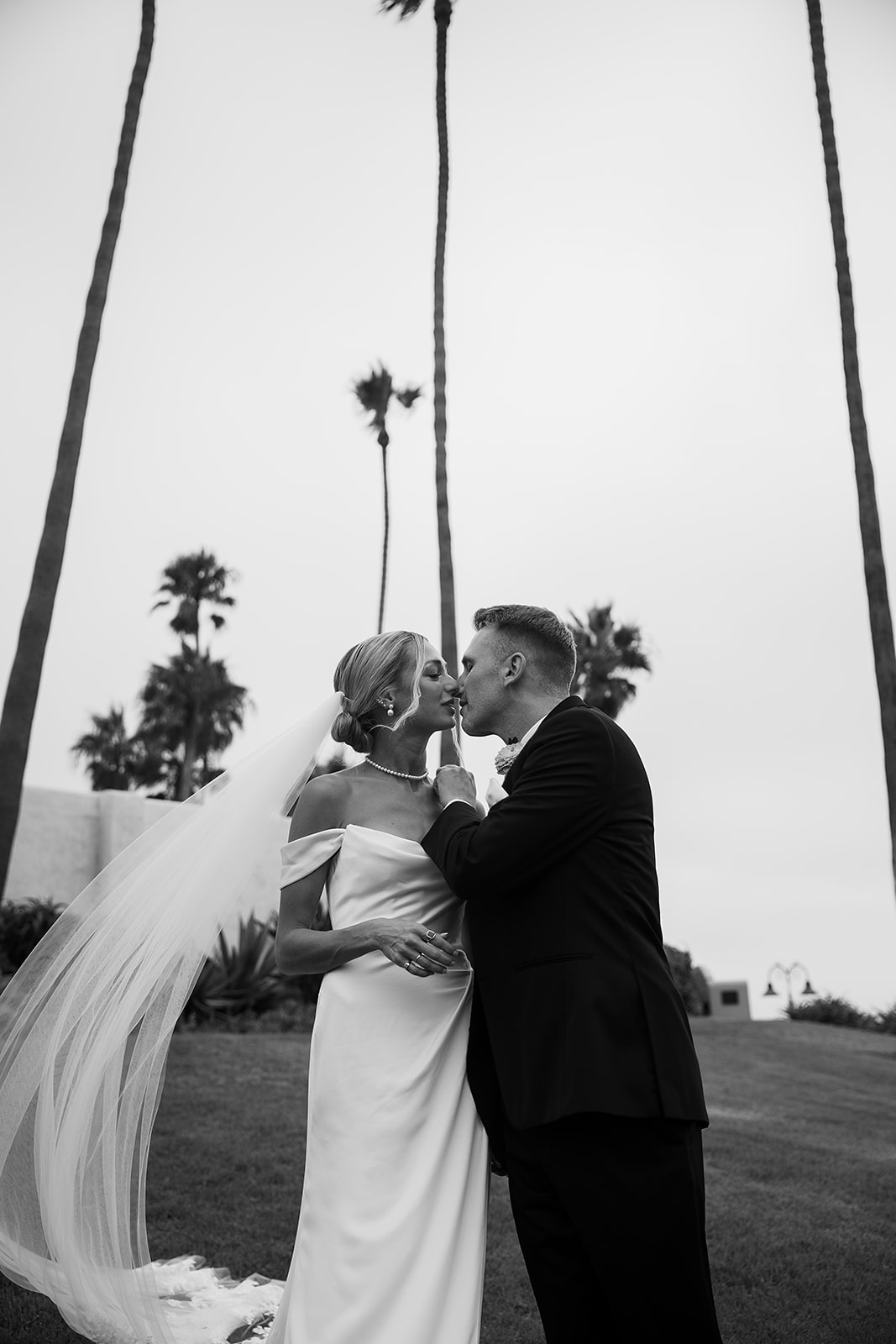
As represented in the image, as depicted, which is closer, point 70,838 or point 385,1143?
point 385,1143

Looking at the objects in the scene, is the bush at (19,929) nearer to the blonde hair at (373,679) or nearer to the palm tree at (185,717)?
the blonde hair at (373,679)

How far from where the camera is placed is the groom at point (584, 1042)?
289 cm

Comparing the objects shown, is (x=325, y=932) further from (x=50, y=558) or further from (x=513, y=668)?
(x=50, y=558)

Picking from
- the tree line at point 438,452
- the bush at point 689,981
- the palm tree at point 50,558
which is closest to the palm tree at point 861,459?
the tree line at point 438,452

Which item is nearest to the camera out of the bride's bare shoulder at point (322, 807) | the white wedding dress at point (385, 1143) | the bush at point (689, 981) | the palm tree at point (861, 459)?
the white wedding dress at point (385, 1143)

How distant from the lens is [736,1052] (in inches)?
660

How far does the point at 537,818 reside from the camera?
3.11 metres

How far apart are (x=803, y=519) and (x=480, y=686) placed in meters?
20.6

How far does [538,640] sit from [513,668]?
13 cm

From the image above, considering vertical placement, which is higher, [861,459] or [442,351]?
[442,351]

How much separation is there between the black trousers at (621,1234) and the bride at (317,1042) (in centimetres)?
43

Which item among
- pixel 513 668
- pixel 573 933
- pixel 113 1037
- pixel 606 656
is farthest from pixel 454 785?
pixel 606 656

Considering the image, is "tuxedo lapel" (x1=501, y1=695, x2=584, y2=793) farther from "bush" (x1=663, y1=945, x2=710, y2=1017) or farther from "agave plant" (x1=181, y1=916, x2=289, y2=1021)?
"bush" (x1=663, y1=945, x2=710, y2=1017)

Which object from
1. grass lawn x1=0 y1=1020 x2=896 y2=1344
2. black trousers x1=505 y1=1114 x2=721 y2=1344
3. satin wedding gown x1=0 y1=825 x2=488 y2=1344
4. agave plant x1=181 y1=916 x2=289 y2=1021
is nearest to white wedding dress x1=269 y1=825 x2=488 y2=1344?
satin wedding gown x1=0 y1=825 x2=488 y2=1344
